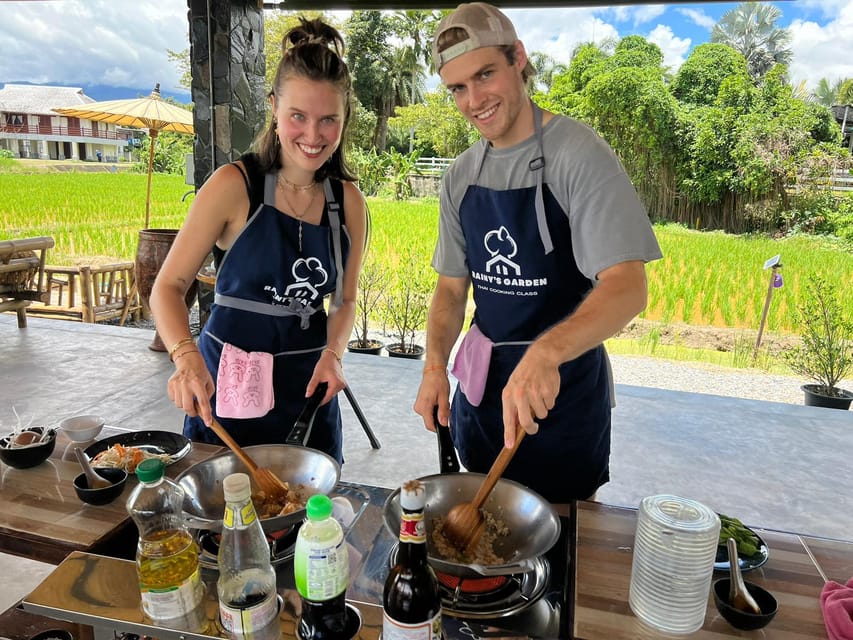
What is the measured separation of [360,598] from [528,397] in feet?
1.38

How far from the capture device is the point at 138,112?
5.45 meters

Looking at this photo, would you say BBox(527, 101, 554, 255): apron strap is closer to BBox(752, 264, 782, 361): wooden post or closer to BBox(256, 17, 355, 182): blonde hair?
BBox(256, 17, 355, 182): blonde hair

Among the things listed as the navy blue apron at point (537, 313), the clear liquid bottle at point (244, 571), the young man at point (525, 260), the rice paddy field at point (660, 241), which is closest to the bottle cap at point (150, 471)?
the clear liquid bottle at point (244, 571)

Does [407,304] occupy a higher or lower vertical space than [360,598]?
lower

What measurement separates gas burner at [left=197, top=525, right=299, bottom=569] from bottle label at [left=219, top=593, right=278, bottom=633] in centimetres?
16

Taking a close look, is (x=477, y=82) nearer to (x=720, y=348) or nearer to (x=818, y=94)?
(x=720, y=348)

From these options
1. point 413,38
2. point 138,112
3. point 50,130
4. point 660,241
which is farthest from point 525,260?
point 50,130

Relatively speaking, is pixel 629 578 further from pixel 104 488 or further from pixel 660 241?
pixel 660 241

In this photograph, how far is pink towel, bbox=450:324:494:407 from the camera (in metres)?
1.47

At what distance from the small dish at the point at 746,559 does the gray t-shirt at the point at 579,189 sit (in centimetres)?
57

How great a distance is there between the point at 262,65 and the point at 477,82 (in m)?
3.89

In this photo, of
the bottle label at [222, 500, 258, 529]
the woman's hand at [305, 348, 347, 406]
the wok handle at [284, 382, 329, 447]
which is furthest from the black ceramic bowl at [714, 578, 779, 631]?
the woman's hand at [305, 348, 347, 406]

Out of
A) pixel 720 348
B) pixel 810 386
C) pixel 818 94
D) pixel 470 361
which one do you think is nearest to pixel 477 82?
pixel 470 361

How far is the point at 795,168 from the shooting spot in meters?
5.57
